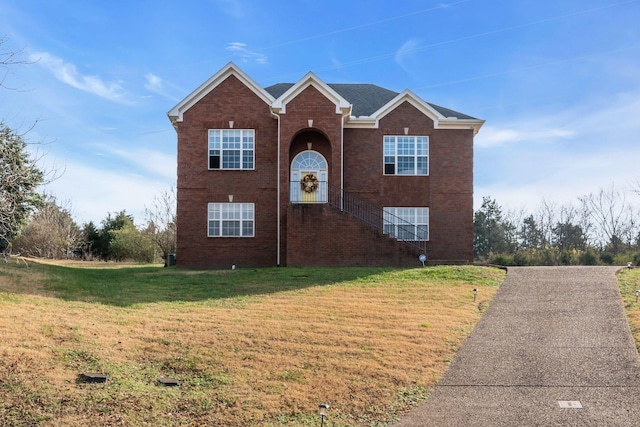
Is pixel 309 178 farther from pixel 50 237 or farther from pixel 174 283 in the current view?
pixel 50 237

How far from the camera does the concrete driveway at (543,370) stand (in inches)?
393

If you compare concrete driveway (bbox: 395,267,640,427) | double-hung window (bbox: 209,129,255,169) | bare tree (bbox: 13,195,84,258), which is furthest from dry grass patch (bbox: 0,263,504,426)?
bare tree (bbox: 13,195,84,258)

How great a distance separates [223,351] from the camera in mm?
12289

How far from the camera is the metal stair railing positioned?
28.2 meters

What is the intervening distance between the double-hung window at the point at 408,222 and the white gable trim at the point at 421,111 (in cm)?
404

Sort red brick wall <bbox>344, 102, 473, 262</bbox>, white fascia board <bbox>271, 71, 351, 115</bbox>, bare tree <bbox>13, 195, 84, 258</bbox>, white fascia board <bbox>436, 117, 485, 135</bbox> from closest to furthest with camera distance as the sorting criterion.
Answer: white fascia board <bbox>271, 71, 351, 115</bbox>, white fascia board <bbox>436, 117, 485, 135</bbox>, red brick wall <bbox>344, 102, 473, 262</bbox>, bare tree <bbox>13, 195, 84, 258</bbox>

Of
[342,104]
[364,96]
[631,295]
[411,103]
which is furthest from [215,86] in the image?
[631,295]

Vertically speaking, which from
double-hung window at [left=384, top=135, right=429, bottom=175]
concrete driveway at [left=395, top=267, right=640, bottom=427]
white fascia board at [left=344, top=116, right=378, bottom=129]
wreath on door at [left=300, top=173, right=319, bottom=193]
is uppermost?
white fascia board at [left=344, top=116, right=378, bottom=129]

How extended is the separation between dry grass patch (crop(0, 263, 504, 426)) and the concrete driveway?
1.91 ft

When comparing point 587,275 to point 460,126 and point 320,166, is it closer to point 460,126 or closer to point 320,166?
point 460,126

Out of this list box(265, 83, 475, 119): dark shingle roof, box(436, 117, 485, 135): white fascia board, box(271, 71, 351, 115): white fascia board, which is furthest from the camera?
box(265, 83, 475, 119): dark shingle roof

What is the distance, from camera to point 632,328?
14.7 m

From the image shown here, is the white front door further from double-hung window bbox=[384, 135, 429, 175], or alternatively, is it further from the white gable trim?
double-hung window bbox=[384, 135, 429, 175]

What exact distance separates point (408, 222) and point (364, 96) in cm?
744
